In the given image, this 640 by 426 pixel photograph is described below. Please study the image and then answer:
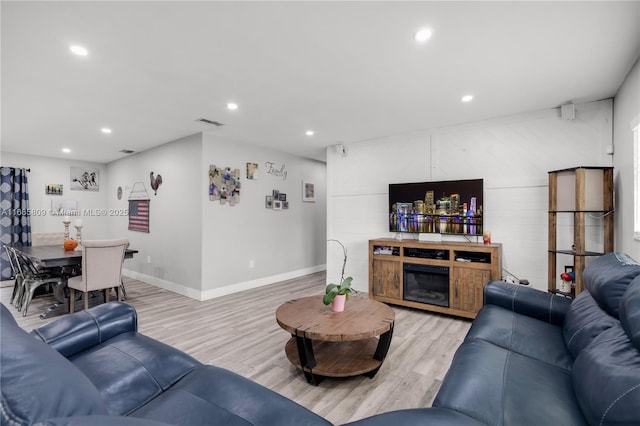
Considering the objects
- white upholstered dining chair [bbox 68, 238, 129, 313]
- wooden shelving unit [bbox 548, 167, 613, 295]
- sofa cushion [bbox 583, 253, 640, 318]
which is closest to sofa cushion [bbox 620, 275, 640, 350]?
sofa cushion [bbox 583, 253, 640, 318]

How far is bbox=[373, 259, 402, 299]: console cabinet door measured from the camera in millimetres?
3900

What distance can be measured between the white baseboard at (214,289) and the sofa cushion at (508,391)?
368cm

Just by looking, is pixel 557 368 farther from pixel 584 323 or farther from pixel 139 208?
pixel 139 208

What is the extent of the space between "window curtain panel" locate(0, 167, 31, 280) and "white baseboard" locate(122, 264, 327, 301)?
1804mm

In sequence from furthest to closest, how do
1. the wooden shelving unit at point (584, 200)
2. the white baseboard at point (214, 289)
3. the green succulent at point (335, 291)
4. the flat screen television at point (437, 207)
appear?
the white baseboard at point (214, 289) < the flat screen television at point (437, 207) < the wooden shelving unit at point (584, 200) < the green succulent at point (335, 291)

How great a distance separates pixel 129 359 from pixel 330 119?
3.16 m

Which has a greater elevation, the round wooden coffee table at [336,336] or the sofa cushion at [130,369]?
the sofa cushion at [130,369]

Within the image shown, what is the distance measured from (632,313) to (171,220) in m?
5.11

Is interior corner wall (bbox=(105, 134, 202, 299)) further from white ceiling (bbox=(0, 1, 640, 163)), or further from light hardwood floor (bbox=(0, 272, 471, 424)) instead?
white ceiling (bbox=(0, 1, 640, 163))

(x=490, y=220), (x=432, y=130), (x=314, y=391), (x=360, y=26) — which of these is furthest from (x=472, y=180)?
(x=314, y=391)

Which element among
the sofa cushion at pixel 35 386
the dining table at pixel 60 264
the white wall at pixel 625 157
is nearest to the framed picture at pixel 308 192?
the dining table at pixel 60 264

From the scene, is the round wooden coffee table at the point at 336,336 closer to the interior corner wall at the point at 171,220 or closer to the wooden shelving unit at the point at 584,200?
the wooden shelving unit at the point at 584,200

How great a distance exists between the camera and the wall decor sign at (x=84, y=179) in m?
6.12

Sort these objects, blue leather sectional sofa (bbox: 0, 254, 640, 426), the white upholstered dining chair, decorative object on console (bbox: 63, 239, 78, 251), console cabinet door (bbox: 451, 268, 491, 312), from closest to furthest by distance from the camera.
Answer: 1. blue leather sectional sofa (bbox: 0, 254, 640, 426)
2. console cabinet door (bbox: 451, 268, 491, 312)
3. the white upholstered dining chair
4. decorative object on console (bbox: 63, 239, 78, 251)
